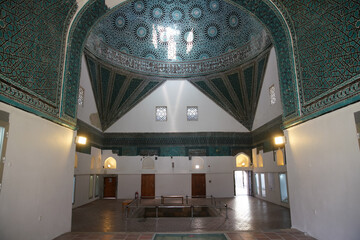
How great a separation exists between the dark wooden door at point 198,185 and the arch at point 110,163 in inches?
185

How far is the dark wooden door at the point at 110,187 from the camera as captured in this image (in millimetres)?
14391

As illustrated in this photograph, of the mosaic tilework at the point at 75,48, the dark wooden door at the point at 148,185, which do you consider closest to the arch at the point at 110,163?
the dark wooden door at the point at 148,185

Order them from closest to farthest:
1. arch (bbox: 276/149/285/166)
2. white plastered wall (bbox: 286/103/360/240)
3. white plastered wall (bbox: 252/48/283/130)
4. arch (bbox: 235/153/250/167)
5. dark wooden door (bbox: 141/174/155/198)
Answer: white plastered wall (bbox: 286/103/360/240) < white plastered wall (bbox: 252/48/283/130) < arch (bbox: 276/149/285/166) < dark wooden door (bbox: 141/174/155/198) < arch (bbox: 235/153/250/167)

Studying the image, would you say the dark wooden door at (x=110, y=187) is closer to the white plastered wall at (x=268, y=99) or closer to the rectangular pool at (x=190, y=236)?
the white plastered wall at (x=268, y=99)

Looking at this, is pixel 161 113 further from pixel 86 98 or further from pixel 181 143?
pixel 86 98

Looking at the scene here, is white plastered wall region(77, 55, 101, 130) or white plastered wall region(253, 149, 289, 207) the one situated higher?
white plastered wall region(77, 55, 101, 130)

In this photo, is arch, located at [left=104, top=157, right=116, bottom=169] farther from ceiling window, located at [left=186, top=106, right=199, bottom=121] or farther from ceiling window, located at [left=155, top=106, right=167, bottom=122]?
ceiling window, located at [left=186, top=106, right=199, bottom=121]

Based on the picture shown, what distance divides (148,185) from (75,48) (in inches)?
391

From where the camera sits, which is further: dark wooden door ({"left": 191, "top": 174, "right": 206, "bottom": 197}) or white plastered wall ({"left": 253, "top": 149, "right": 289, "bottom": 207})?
dark wooden door ({"left": 191, "top": 174, "right": 206, "bottom": 197})

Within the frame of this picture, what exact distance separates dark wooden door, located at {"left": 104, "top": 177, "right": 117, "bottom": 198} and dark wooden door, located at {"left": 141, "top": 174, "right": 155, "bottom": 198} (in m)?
1.64

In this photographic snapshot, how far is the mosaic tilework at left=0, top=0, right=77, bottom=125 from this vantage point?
13.2 ft

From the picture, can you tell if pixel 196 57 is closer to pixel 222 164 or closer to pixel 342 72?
pixel 222 164

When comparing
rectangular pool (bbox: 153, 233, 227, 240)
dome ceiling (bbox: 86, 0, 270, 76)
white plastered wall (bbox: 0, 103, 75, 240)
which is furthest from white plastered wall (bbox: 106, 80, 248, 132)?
rectangular pool (bbox: 153, 233, 227, 240)

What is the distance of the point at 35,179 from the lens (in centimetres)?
473
